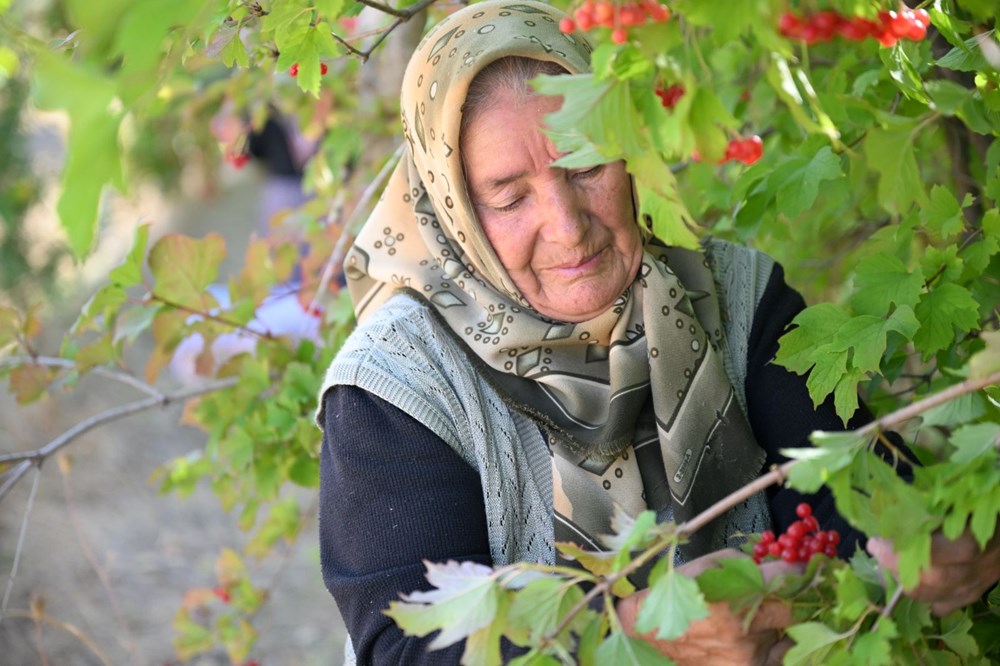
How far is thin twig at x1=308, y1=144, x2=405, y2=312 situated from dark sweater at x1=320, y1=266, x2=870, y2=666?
911mm

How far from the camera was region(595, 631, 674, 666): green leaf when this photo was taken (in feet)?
3.95

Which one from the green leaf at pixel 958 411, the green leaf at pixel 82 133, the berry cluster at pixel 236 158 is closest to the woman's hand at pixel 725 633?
the green leaf at pixel 958 411

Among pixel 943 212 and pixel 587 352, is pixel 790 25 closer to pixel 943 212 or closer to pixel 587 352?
pixel 943 212

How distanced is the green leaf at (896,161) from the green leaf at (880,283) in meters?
0.22

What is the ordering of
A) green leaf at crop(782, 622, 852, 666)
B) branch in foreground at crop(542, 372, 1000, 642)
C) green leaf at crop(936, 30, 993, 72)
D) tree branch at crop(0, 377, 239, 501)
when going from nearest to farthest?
branch in foreground at crop(542, 372, 1000, 642)
green leaf at crop(782, 622, 852, 666)
green leaf at crop(936, 30, 993, 72)
tree branch at crop(0, 377, 239, 501)

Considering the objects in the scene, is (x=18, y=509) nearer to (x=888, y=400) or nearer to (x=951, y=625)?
(x=888, y=400)

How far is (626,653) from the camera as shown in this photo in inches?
47.5

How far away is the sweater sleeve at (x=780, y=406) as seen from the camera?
1942 millimetres

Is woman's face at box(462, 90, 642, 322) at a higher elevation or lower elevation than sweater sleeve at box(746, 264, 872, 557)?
higher

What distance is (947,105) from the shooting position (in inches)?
54.0

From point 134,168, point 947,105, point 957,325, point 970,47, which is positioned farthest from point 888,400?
point 134,168

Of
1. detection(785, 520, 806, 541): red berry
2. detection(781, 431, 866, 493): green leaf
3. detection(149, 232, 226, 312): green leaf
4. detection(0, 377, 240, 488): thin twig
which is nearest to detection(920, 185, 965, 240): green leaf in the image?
detection(785, 520, 806, 541): red berry

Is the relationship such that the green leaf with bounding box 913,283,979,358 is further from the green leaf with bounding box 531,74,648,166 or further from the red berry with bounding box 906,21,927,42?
the green leaf with bounding box 531,74,648,166

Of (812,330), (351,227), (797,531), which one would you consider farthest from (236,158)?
(797,531)
